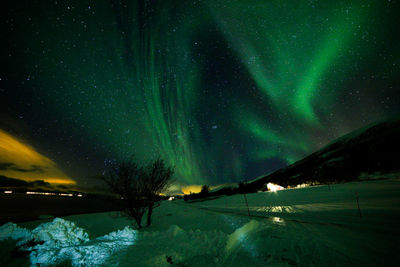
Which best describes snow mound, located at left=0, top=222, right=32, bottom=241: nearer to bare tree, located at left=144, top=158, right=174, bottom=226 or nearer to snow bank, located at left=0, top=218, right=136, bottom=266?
snow bank, located at left=0, top=218, right=136, bottom=266

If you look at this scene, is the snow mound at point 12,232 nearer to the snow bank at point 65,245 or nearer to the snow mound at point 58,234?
the snow bank at point 65,245

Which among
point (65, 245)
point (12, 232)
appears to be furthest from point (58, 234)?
point (12, 232)

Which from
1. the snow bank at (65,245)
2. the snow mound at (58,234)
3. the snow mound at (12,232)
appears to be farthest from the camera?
the snow mound at (12,232)

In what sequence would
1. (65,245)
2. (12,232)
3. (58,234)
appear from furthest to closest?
(12,232) < (58,234) < (65,245)

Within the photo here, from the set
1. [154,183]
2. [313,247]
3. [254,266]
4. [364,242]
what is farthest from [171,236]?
[364,242]

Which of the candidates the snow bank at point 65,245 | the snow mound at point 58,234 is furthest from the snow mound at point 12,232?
the snow mound at point 58,234

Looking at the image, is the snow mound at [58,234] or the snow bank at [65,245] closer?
the snow bank at [65,245]

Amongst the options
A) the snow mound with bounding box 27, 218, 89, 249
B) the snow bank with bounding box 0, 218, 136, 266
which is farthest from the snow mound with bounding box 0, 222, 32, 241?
the snow mound with bounding box 27, 218, 89, 249

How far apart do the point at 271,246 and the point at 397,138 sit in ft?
405

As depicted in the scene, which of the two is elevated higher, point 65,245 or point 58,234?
point 58,234

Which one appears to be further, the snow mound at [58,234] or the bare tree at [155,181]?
the bare tree at [155,181]

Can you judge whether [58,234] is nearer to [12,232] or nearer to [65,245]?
[65,245]

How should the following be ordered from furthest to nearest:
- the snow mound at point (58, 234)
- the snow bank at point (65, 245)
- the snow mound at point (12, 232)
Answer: the snow mound at point (12, 232) < the snow mound at point (58, 234) < the snow bank at point (65, 245)

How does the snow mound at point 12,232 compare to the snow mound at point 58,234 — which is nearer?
the snow mound at point 58,234
